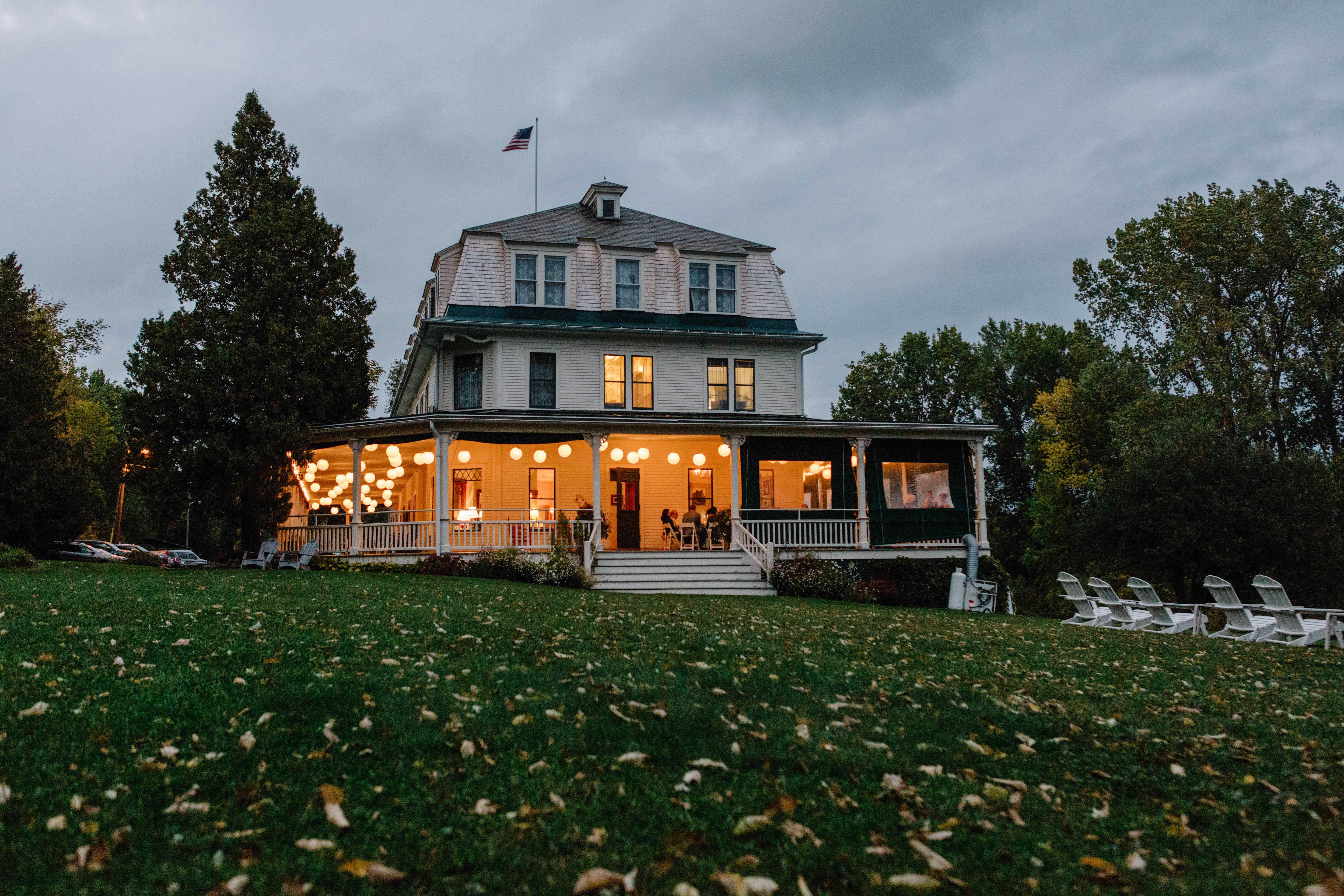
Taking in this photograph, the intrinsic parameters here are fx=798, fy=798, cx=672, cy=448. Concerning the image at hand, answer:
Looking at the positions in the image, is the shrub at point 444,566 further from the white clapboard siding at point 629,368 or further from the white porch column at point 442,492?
the white clapboard siding at point 629,368

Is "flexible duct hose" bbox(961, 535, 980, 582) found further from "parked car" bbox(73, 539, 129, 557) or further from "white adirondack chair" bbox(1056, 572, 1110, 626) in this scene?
"parked car" bbox(73, 539, 129, 557)

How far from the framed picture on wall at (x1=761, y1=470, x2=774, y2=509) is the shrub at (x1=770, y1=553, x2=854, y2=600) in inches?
152

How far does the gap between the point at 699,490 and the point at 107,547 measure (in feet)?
116

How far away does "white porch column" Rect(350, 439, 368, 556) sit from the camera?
67.3 feet

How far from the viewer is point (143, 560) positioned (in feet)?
84.5

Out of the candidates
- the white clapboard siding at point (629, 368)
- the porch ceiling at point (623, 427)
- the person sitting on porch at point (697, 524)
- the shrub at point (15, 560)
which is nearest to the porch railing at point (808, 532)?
the person sitting on porch at point (697, 524)

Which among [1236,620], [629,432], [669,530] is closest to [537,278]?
[629,432]

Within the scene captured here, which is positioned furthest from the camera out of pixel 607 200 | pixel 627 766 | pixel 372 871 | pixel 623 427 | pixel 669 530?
pixel 607 200

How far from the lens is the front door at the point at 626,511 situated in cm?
2453

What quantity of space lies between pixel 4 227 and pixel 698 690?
115636mm

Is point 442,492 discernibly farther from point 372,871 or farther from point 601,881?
point 601,881

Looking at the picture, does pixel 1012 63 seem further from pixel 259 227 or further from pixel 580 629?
pixel 580 629

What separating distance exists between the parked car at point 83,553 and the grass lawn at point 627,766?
3567 centimetres

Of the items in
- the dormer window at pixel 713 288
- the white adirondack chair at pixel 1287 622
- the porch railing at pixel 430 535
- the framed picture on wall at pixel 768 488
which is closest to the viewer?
the white adirondack chair at pixel 1287 622
